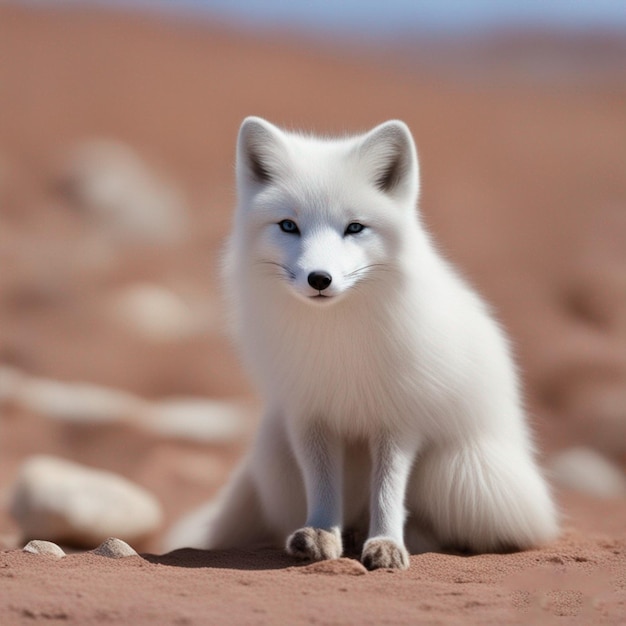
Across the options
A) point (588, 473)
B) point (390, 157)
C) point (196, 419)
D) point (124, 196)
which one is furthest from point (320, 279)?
point (124, 196)

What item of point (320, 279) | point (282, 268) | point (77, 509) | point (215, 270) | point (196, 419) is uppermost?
point (196, 419)

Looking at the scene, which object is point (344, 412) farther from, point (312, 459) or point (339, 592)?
point (339, 592)

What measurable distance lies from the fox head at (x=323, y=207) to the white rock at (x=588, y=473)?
4278 mm

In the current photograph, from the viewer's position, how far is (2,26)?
21.7 meters

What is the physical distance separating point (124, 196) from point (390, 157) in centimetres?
1072

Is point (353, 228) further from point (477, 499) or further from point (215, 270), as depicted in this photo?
point (215, 270)

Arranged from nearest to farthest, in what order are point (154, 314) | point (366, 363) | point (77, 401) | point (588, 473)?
point (366, 363) < point (588, 473) < point (77, 401) < point (154, 314)

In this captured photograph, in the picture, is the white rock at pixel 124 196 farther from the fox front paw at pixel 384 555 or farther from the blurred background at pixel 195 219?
the fox front paw at pixel 384 555

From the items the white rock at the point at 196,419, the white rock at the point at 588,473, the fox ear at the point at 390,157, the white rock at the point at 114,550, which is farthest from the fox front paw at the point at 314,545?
the white rock at the point at 196,419

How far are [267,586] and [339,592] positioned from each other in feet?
0.82

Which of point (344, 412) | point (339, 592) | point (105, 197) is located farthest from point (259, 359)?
point (105, 197)

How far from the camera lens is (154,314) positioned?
445 inches

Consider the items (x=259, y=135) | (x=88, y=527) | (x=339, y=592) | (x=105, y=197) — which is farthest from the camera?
(x=105, y=197)

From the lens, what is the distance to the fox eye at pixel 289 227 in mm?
3871
